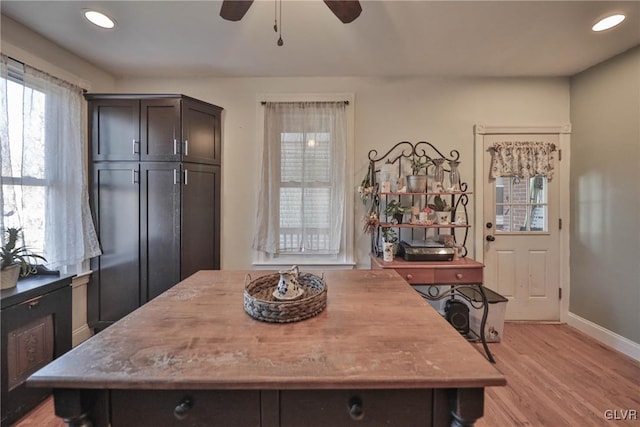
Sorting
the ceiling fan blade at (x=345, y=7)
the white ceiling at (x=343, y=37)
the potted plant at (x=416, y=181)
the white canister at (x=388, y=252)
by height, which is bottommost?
the white canister at (x=388, y=252)

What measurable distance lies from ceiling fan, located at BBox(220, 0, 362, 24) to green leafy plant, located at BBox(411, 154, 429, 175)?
5.14ft

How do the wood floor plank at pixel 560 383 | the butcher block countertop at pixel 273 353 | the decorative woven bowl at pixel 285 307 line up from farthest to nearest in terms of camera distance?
the wood floor plank at pixel 560 383 < the decorative woven bowl at pixel 285 307 < the butcher block countertop at pixel 273 353

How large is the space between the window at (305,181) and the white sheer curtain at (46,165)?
1506 millimetres

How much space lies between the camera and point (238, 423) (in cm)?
77

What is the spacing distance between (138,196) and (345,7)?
7.23 ft

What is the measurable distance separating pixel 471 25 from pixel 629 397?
8.92 ft

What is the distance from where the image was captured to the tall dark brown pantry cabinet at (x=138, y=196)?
2.46m

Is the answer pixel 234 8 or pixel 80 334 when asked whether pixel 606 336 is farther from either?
pixel 80 334

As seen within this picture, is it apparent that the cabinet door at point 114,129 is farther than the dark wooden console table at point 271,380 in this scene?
Yes

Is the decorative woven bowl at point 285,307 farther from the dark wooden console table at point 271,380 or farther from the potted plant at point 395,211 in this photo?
the potted plant at point 395,211

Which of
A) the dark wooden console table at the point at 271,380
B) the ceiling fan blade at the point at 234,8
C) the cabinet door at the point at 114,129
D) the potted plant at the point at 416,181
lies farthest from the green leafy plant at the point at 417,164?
the cabinet door at the point at 114,129

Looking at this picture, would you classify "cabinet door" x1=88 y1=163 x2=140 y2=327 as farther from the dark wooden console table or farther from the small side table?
the small side table

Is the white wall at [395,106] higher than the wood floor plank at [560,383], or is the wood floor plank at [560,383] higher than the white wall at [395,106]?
the white wall at [395,106]

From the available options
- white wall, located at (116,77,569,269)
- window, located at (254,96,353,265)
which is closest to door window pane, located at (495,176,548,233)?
white wall, located at (116,77,569,269)
